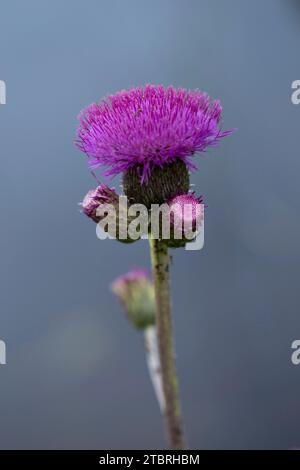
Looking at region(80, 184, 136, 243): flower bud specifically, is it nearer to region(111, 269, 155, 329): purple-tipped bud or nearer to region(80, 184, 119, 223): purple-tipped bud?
region(80, 184, 119, 223): purple-tipped bud

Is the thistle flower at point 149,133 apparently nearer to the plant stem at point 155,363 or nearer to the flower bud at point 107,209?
the flower bud at point 107,209

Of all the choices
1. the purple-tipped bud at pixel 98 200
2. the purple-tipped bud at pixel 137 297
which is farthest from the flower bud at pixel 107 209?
the purple-tipped bud at pixel 137 297

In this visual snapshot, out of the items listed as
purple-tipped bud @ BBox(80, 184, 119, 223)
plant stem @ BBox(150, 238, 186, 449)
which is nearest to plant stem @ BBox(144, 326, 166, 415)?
plant stem @ BBox(150, 238, 186, 449)

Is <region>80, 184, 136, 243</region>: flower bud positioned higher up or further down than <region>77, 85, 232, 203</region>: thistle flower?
further down

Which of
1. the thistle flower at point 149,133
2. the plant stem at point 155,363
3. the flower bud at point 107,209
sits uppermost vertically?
the thistle flower at point 149,133

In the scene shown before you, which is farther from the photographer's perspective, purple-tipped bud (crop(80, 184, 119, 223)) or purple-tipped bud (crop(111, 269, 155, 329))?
purple-tipped bud (crop(111, 269, 155, 329))
